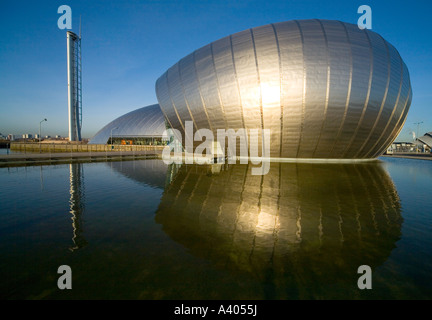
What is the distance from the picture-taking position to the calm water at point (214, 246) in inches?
131

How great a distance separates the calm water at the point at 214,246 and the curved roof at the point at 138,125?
151 ft

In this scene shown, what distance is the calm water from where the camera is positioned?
332 cm

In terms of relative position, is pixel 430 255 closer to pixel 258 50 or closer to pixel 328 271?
pixel 328 271

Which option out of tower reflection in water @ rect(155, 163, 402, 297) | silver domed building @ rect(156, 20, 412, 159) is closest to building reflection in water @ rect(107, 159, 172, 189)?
tower reflection in water @ rect(155, 163, 402, 297)

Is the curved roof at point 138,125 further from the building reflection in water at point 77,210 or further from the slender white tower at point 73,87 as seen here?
the building reflection in water at point 77,210

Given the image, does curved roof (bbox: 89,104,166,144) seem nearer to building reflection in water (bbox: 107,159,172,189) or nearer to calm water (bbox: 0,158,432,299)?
building reflection in water (bbox: 107,159,172,189)

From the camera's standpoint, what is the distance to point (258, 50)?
2156cm

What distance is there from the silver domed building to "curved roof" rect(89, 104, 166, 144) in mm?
32424

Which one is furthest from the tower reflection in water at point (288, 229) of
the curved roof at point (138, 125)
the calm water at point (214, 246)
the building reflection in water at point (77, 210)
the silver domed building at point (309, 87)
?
the curved roof at point (138, 125)

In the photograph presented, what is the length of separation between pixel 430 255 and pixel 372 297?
2.58 m

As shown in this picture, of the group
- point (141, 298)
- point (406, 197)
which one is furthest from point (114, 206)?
point (406, 197)

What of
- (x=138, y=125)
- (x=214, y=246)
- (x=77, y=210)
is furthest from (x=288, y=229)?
(x=138, y=125)

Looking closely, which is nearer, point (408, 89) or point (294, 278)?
point (294, 278)
